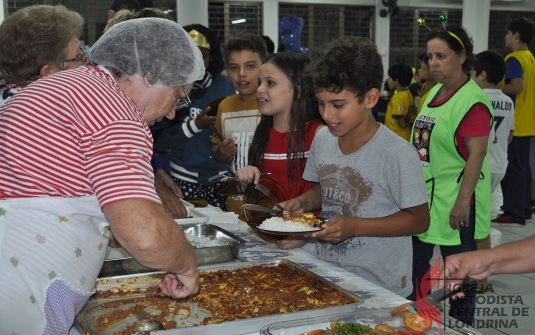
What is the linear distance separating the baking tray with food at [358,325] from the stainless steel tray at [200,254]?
0.54 metres

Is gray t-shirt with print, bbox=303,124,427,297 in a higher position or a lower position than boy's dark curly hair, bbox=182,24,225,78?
lower

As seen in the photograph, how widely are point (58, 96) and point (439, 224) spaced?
1902 millimetres

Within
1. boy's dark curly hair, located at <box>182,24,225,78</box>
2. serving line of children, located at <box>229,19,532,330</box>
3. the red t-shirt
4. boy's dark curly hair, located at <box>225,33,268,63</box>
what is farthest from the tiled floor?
boy's dark curly hair, located at <box>182,24,225,78</box>

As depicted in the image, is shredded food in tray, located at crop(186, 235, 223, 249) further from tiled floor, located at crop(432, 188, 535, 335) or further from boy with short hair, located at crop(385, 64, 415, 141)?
boy with short hair, located at crop(385, 64, 415, 141)

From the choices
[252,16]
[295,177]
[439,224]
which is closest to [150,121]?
[295,177]

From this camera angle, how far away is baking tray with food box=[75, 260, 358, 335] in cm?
124

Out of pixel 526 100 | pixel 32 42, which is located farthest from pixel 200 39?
pixel 526 100

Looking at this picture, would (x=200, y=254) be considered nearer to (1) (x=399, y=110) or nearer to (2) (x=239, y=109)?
(2) (x=239, y=109)

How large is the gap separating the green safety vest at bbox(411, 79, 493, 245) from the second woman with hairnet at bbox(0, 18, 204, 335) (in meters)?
1.61

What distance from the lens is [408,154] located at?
169 centimetres

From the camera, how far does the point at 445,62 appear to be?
104 inches

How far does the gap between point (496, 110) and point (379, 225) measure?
3.21 m

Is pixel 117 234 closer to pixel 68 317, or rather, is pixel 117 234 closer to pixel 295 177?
pixel 68 317

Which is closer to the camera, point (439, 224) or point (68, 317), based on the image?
point (68, 317)
